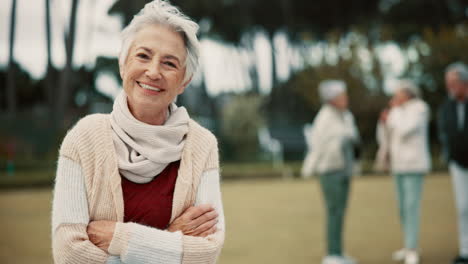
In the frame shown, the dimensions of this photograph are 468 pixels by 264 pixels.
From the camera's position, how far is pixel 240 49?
136ft

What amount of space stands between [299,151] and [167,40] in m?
23.0

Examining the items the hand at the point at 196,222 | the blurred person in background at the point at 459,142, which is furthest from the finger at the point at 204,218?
the blurred person in background at the point at 459,142

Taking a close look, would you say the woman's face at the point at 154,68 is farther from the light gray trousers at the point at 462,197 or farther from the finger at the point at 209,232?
the light gray trousers at the point at 462,197

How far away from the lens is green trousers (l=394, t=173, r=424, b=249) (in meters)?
6.66

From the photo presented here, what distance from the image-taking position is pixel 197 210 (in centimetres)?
216

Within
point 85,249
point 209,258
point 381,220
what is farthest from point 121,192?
point 381,220

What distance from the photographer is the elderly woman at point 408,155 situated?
6.73 m

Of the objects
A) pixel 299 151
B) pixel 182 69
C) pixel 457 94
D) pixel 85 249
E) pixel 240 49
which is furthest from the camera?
pixel 240 49

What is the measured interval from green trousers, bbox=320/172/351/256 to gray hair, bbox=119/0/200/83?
4455 millimetres

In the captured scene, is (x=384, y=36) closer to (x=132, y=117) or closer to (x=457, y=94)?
(x=457, y=94)

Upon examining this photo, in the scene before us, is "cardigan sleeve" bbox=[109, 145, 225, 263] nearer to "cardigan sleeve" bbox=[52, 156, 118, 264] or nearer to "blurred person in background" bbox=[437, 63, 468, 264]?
"cardigan sleeve" bbox=[52, 156, 118, 264]

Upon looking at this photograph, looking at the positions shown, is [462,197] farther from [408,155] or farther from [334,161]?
[334,161]

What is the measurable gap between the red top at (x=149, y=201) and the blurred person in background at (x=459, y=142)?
4866 mm

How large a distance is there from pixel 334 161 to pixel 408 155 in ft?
2.88
